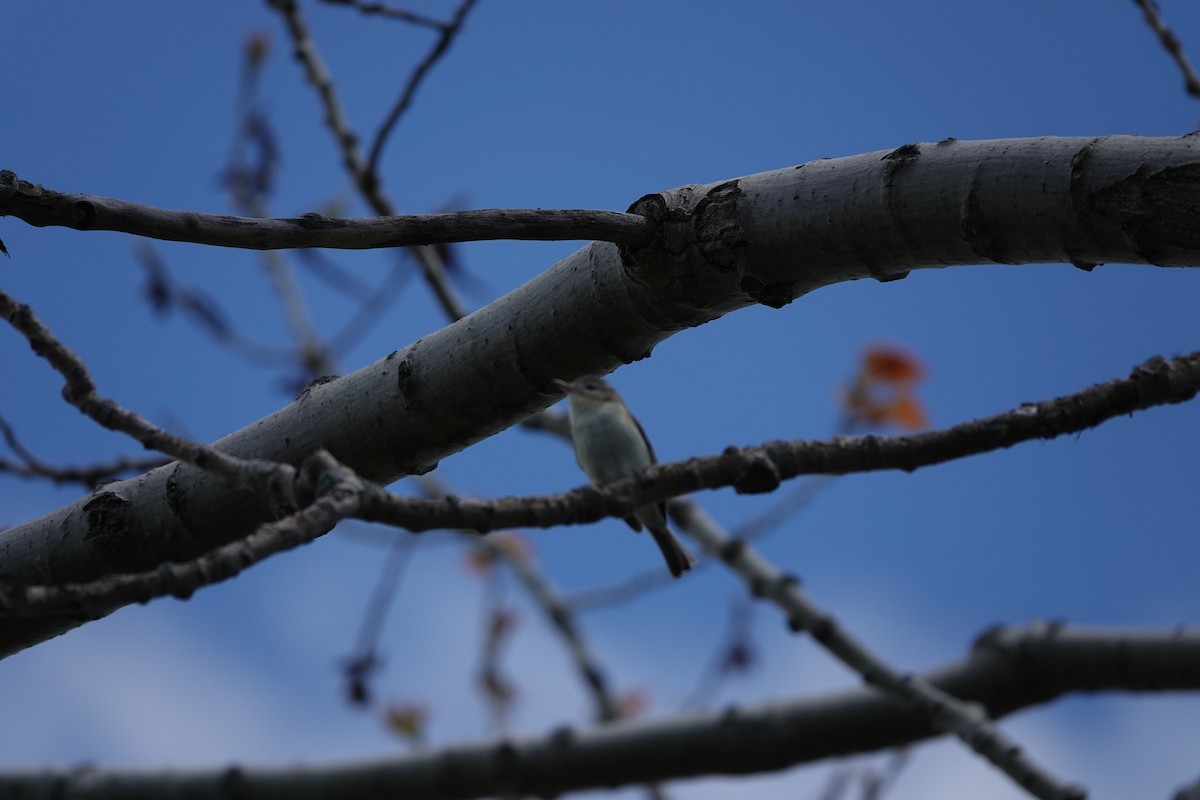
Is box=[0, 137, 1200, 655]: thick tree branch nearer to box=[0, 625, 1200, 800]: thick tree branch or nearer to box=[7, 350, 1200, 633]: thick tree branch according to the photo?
box=[7, 350, 1200, 633]: thick tree branch

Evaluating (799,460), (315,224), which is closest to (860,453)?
(799,460)

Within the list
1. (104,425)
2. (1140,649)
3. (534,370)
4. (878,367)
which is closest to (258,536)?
(104,425)

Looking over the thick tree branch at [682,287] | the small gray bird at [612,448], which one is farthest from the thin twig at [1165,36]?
the small gray bird at [612,448]

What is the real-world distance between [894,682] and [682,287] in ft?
4.33

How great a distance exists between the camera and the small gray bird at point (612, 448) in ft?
13.8

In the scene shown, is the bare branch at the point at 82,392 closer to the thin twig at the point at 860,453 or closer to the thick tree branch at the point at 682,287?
the thick tree branch at the point at 682,287

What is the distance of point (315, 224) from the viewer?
1913 millimetres

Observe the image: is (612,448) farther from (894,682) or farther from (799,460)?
(799,460)

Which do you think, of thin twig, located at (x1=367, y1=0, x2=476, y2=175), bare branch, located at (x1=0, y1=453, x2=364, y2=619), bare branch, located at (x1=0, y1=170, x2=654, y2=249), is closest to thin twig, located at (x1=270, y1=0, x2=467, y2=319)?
thin twig, located at (x1=367, y1=0, x2=476, y2=175)

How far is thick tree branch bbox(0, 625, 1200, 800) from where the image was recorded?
2891 mm

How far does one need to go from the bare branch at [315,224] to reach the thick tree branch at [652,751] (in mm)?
1623

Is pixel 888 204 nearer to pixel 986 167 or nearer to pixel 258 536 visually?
pixel 986 167

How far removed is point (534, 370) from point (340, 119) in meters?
3.04

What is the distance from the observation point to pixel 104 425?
194cm
